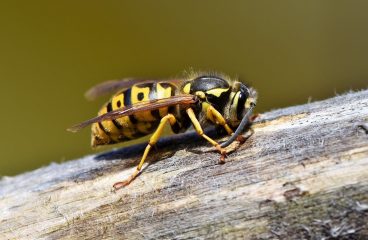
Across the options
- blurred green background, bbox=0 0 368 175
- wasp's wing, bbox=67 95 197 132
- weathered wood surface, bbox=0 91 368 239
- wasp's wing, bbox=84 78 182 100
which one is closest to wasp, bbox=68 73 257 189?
wasp's wing, bbox=67 95 197 132

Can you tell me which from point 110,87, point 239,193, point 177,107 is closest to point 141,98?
point 177,107

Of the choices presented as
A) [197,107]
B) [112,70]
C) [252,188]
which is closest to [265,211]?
[252,188]

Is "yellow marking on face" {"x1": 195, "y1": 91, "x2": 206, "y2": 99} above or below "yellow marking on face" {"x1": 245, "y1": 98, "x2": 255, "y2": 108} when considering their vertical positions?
above

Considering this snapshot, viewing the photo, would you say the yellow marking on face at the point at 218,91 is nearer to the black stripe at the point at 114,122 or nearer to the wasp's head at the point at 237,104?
the wasp's head at the point at 237,104

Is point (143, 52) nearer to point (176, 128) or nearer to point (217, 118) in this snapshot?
point (176, 128)

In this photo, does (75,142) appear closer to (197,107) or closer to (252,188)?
(197,107)

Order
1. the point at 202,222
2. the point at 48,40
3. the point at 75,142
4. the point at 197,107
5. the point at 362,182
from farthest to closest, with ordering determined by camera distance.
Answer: the point at 75,142, the point at 48,40, the point at 197,107, the point at 202,222, the point at 362,182

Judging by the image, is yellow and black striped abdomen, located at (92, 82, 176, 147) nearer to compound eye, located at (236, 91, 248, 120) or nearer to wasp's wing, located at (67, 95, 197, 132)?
wasp's wing, located at (67, 95, 197, 132)
